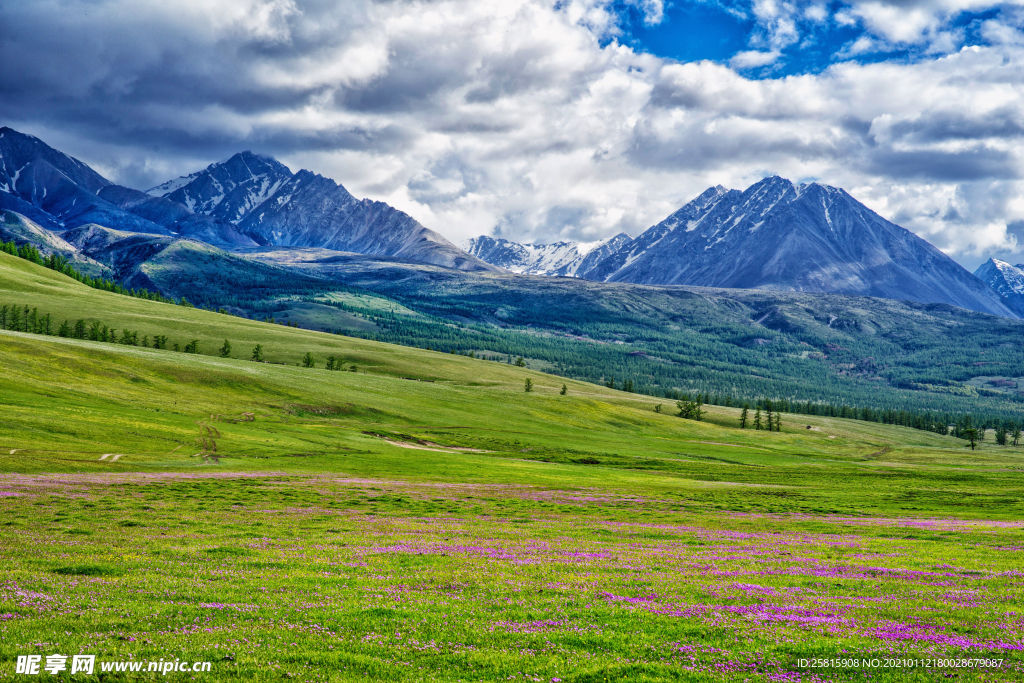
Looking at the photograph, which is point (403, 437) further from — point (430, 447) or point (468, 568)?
point (468, 568)

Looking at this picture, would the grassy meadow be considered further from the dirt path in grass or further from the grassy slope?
the dirt path in grass

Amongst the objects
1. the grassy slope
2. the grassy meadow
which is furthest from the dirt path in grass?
the grassy meadow

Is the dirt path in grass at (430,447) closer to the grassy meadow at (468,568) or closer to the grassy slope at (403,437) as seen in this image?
the grassy slope at (403,437)

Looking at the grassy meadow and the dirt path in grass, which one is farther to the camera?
the dirt path in grass

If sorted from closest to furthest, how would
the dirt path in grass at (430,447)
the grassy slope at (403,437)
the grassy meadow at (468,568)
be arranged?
the grassy meadow at (468,568)
the grassy slope at (403,437)
the dirt path in grass at (430,447)

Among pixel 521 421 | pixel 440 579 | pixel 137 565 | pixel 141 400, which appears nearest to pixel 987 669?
pixel 440 579

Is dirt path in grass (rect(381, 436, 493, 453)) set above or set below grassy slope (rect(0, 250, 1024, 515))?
below

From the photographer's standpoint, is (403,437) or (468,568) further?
(403,437)

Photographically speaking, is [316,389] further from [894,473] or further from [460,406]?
[894,473]

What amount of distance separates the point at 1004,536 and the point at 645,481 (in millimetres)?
43786

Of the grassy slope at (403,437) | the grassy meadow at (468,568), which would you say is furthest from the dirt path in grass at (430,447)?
the grassy meadow at (468,568)

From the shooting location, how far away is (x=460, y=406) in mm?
160750

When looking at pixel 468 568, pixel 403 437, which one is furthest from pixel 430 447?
pixel 468 568

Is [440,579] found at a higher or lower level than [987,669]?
lower
